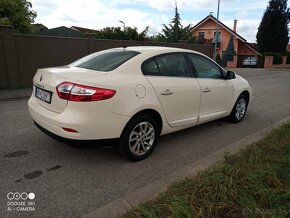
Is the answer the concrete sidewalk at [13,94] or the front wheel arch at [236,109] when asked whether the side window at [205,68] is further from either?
the concrete sidewalk at [13,94]

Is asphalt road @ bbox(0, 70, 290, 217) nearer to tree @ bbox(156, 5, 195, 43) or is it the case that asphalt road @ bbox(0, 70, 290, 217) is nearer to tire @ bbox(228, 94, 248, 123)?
tire @ bbox(228, 94, 248, 123)

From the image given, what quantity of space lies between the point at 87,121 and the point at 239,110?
12.5 feet

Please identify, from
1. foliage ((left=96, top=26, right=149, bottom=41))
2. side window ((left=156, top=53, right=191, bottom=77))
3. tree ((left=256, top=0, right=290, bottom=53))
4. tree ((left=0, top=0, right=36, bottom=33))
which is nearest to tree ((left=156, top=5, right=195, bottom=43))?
foliage ((left=96, top=26, right=149, bottom=41))

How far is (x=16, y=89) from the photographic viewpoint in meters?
10.1

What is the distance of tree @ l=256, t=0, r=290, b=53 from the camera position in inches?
1454

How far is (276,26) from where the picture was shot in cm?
3688

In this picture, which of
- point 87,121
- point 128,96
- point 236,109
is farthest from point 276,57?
point 87,121

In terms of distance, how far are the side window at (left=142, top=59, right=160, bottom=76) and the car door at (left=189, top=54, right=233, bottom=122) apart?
35.4 inches

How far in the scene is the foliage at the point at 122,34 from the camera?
1889cm

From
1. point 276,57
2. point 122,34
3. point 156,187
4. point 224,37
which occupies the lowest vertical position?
point 156,187

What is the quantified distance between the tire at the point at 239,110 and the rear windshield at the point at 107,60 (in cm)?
278

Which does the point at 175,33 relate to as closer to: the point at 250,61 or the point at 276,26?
the point at 250,61

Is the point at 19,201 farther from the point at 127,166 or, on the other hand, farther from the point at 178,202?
the point at 178,202

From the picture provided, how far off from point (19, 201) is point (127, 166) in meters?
1.36
